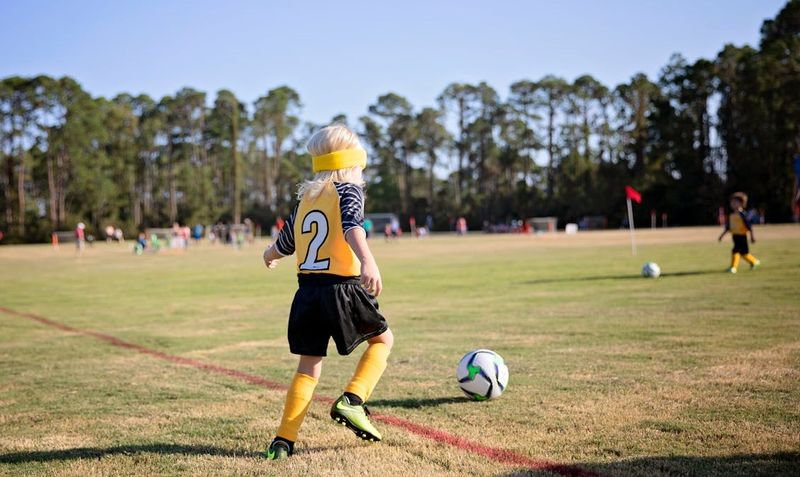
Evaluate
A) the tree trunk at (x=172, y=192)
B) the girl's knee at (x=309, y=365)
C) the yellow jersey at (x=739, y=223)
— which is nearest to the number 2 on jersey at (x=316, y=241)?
the girl's knee at (x=309, y=365)

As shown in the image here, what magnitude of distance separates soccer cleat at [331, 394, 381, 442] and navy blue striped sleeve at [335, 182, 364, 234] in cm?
110

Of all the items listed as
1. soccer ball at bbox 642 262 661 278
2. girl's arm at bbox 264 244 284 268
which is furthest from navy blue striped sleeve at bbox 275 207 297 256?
soccer ball at bbox 642 262 661 278

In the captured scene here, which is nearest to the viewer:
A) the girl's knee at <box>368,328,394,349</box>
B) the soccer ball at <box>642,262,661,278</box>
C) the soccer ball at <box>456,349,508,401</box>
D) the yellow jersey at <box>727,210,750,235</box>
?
the girl's knee at <box>368,328,394,349</box>

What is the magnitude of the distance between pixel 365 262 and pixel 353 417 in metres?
1.00

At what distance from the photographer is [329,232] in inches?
175

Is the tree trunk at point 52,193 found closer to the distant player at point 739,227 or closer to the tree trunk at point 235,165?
the tree trunk at point 235,165

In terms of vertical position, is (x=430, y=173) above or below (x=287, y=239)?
above

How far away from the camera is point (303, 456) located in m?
4.32

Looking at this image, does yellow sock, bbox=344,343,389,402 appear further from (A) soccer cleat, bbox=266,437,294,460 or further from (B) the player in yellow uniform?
(A) soccer cleat, bbox=266,437,294,460

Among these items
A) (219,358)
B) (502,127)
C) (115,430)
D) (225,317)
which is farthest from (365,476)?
(502,127)

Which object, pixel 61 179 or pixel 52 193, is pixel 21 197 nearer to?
pixel 52 193

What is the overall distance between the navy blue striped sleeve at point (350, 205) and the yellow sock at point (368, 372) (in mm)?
906

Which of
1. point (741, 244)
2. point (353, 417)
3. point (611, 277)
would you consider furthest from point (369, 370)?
point (741, 244)

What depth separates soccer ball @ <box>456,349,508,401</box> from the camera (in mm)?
5594
